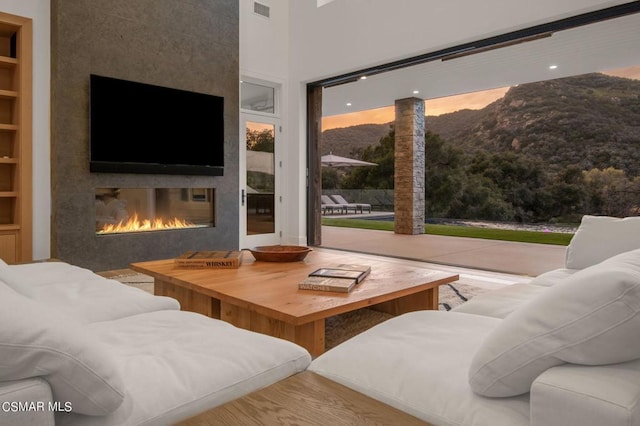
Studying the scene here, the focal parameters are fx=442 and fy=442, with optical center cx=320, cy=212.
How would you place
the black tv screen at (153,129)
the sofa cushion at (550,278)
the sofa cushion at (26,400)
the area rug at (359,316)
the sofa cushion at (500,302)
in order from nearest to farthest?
1. the sofa cushion at (26,400)
2. the sofa cushion at (500,302)
3. the sofa cushion at (550,278)
4. the area rug at (359,316)
5. the black tv screen at (153,129)

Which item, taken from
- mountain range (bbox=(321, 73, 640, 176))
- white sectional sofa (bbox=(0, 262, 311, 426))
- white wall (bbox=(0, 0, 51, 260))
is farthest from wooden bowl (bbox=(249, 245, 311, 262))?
mountain range (bbox=(321, 73, 640, 176))

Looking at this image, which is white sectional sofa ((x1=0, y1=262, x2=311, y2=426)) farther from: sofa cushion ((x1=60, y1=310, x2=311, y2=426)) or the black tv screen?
the black tv screen

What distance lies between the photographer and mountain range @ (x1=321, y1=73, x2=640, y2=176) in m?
8.04

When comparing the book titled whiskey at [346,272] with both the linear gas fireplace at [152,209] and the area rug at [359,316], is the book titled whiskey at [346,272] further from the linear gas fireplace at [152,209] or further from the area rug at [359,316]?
the linear gas fireplace at [152,209]

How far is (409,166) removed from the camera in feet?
27.8

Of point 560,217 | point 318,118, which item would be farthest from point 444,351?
point 560,217

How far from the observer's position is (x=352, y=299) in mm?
2061

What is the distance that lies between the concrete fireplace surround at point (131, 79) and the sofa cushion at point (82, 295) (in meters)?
2.34

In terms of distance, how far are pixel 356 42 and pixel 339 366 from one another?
520 centimetres

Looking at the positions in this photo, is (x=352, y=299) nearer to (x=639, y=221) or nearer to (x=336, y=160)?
(x=639, y=221)

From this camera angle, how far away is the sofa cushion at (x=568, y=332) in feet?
2.65

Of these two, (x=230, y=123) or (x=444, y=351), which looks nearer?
(x=444, y=351)

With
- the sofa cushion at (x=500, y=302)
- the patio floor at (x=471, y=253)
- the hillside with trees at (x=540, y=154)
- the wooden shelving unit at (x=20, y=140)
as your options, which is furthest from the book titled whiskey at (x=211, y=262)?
the hillside with trees at (x=540, y=154)

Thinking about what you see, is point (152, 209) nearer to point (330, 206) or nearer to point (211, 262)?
point (211, 262)
